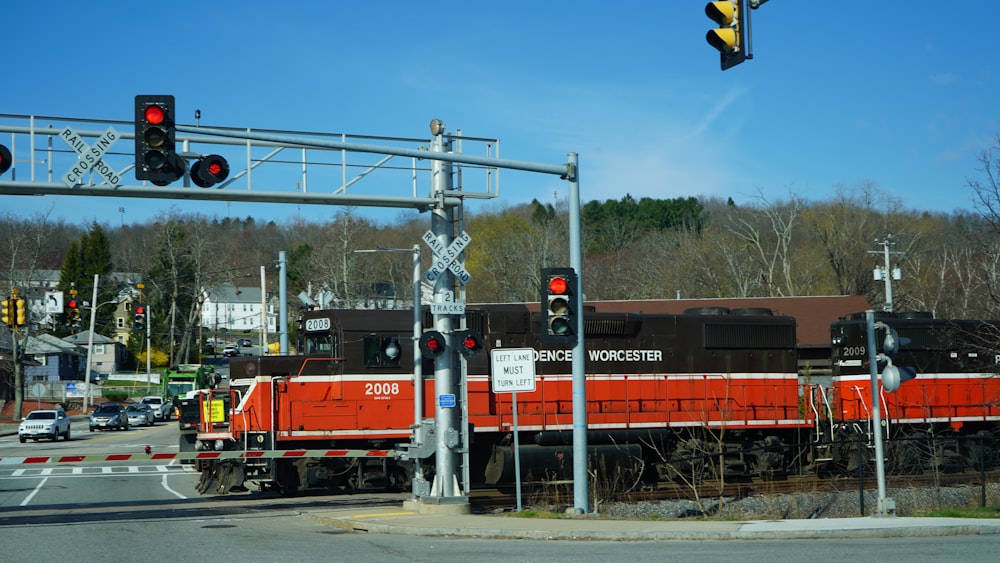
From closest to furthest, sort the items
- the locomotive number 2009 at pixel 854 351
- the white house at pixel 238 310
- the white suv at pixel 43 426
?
the locomotive number 2009 at pixel 854 351 < the white suv at pixel 43 426 < the white house at pixel 238 310

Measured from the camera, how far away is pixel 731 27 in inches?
431

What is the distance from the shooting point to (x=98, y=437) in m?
50.6

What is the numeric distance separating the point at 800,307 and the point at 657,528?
35789 millimetres

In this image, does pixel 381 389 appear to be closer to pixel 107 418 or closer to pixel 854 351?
pixel 854 351

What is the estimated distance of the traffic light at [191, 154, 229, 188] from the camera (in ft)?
52.3

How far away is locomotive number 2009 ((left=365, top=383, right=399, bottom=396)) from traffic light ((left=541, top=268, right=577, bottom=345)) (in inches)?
281

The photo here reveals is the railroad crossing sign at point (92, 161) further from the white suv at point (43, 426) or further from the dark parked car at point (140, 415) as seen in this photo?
the dark parked car at point (140, 415)

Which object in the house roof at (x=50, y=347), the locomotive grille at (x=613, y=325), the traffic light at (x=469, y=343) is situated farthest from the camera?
the house roof at (x=50, y=347)

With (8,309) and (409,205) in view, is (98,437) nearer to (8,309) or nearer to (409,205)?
(8,309)

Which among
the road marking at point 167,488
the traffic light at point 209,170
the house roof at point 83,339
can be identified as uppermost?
the traffic light at point 209,170

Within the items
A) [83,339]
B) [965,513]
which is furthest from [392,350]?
[83,339]

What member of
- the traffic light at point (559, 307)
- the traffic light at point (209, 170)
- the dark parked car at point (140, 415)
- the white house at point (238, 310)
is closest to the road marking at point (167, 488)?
the traffic light at point (209, 170)

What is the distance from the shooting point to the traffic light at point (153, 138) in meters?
13.4

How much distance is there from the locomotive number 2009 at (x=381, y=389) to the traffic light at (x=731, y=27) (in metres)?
13.8
